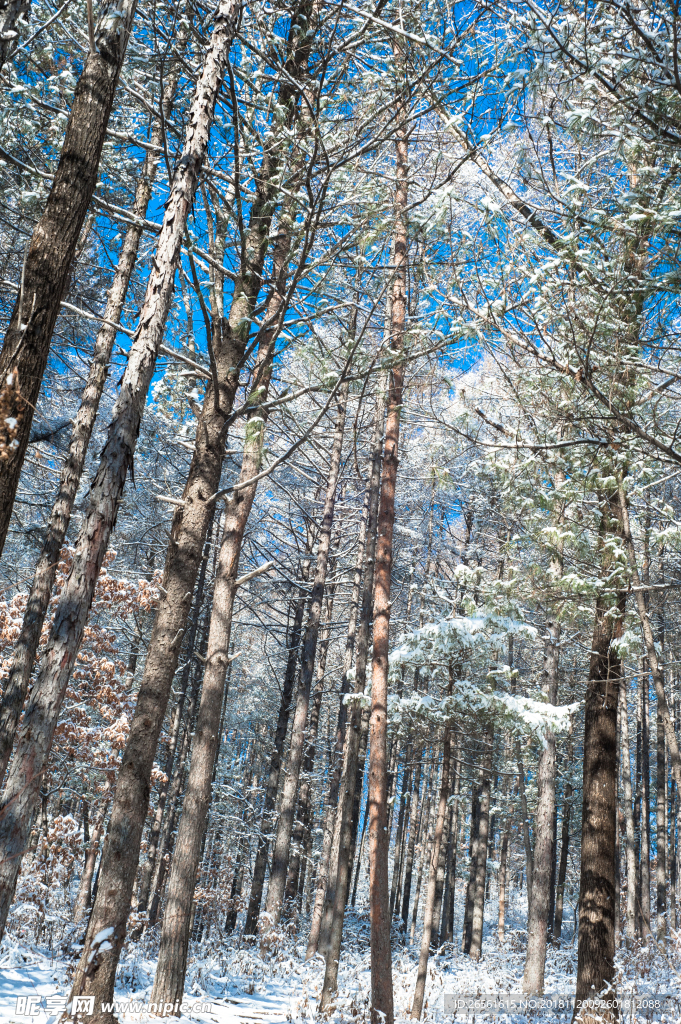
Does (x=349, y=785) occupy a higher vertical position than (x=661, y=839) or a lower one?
higher

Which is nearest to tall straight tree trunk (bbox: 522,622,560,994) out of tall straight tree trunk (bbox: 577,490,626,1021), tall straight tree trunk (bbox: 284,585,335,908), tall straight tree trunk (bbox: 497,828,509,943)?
tall straight tree trunk (bbox: 577,490,626,1021)

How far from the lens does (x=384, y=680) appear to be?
838 centimetres

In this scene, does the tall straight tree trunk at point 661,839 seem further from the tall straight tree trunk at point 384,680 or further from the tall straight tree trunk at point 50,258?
the tall straight tree trunk at point 50,258

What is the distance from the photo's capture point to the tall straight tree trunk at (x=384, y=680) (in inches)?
274

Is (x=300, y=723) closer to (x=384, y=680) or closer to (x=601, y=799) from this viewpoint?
(x=384, y=680)

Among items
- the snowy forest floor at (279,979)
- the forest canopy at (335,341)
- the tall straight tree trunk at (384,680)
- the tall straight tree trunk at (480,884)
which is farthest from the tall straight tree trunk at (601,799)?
the tall straight tree trunk at (480,884)

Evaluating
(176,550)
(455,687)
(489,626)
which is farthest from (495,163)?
(455,687)

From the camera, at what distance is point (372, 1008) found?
22.3 ft

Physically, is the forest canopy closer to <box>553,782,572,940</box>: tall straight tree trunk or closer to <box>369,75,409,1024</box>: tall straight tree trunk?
<box>369,75,409,1024</box>: tall straight tree trunk

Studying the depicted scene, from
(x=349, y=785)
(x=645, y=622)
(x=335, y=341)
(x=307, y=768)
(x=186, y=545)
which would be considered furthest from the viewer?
(x=307, y=768)

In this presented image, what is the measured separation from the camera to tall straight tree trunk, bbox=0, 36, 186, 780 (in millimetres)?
6445

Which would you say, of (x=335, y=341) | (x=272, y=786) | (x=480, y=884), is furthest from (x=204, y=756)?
(x=480, y=884)

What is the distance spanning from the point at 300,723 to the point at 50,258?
38.2ft

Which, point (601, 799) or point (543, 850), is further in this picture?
point (543, 850)
